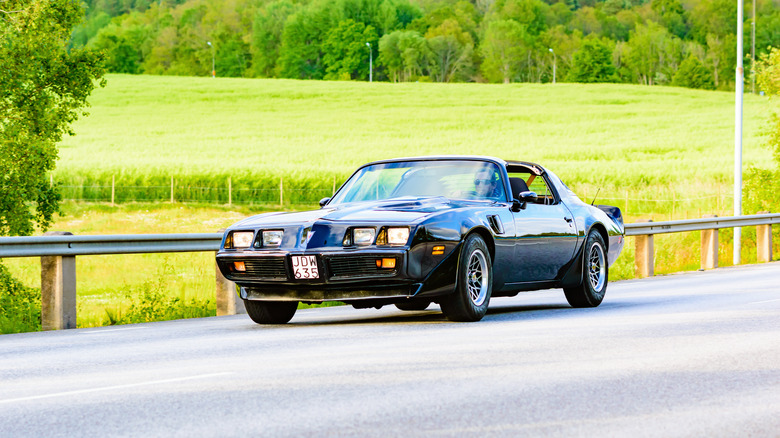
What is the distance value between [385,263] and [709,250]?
13.1 m

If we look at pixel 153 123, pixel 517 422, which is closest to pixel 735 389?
pixel 517 422

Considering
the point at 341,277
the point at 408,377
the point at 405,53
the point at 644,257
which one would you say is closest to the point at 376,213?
the point at 341,277

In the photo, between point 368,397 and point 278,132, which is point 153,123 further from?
point 368,397

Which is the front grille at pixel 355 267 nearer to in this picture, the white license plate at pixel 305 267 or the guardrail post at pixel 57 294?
the white license plate at pixel 305 267

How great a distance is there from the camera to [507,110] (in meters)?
80.0

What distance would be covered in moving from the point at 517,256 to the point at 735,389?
15.0 feet

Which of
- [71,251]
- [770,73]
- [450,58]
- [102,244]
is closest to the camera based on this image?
[71,251]

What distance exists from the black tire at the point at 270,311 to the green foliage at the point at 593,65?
453 feet

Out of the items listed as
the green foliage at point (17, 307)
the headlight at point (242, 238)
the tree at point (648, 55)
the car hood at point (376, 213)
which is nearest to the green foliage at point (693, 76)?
the tree at point (648, 55)

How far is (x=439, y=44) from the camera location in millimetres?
161500

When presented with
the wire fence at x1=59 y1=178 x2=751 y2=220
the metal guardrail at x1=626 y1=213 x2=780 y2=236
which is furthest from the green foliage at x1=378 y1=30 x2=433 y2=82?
the metal guardrail at x1=626 y1=213 x2=780 y2=236

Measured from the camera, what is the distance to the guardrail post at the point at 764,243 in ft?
76.7

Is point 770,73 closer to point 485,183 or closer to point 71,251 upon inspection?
point 485,183

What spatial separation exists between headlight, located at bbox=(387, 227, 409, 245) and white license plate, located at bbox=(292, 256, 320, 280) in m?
0.67
